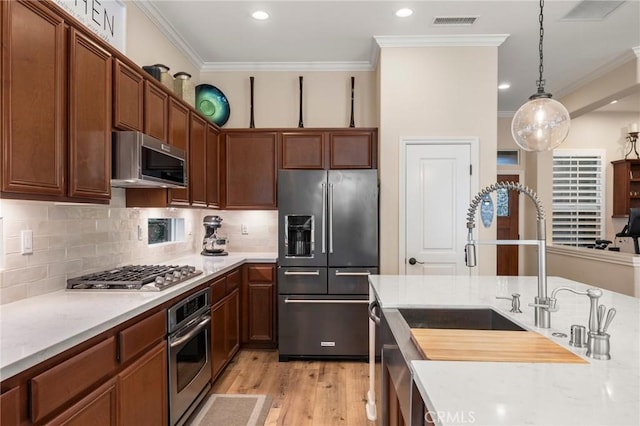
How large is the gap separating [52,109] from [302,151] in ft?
8.20

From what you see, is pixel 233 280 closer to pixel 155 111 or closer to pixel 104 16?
pixel 155 111

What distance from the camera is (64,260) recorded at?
83.5 inches

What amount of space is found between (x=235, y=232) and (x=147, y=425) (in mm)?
2608

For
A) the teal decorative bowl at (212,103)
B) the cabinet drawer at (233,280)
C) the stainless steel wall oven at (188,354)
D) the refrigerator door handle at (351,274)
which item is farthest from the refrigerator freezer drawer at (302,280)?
the teal decorative bowl at (212,103)

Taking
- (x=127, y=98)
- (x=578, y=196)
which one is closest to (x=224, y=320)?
(x=127, y=98)

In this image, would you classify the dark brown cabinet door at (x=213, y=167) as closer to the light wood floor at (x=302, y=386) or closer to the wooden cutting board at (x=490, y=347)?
the light wood floor at (x=302, y=386)

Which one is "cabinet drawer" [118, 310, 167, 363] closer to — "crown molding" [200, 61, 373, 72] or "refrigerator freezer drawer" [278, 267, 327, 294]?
"refrigerator freezer drawer" [278, 267, 327, 294]

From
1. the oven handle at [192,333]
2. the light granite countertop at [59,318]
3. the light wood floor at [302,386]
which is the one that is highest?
Answer: the light granite countertop at [59,318]

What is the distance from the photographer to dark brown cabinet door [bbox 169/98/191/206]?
2803 millimetres

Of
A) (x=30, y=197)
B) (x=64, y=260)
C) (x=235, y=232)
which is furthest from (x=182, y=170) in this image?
(x=235, y=232)

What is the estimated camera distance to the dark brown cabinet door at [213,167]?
11.9 feet

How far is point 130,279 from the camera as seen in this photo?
216cm

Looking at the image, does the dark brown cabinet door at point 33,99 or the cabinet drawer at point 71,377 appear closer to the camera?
the cabinet drawer at point 71,377

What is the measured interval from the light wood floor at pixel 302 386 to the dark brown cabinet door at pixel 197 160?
1.54 meters
